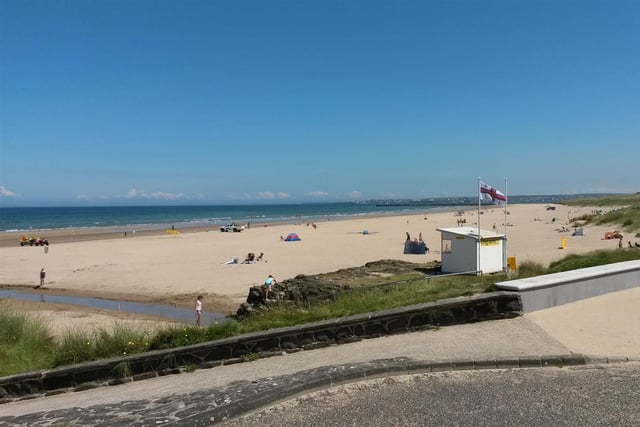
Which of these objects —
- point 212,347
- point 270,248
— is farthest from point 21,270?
point 212,347

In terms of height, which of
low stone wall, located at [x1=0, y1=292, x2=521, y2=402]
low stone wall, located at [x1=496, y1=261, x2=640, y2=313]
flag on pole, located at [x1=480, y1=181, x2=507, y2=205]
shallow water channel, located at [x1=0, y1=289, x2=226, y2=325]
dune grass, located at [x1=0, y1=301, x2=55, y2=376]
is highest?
flag on pole, located at [x1=480, y1=181, x2=507, y2=205]

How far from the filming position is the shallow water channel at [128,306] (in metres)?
16.0

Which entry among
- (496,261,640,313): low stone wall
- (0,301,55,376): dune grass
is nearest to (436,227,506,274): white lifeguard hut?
(496,261,640,313): low stone wall

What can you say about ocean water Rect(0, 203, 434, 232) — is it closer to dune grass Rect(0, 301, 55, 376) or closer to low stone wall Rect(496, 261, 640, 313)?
dune grass Rect(0, 301, 55, 376)

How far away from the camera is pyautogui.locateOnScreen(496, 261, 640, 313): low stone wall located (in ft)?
26.5

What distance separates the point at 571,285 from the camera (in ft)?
28.0

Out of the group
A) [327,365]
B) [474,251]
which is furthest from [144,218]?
[327,365]

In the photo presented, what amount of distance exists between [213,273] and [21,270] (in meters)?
12.0

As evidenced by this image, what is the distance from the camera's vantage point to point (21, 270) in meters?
28.7

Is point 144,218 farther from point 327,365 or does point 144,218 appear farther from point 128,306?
point 327,365

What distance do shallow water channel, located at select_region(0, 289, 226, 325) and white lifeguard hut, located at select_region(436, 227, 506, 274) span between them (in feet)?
23.7

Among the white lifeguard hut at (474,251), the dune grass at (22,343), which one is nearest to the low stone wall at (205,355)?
the dune grass at (22,343)

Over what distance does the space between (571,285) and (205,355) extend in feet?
19.1

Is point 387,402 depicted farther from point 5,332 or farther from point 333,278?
point 333,278
